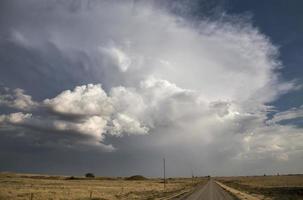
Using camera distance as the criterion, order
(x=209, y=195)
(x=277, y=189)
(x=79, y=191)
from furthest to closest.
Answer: (x=277, y=189), (x=79, y=191), (x=209, y=195)

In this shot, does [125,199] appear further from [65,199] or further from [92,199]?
[65,199]

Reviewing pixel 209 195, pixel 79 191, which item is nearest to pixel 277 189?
pixel 209 195

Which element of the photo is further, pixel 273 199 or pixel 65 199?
pixel 273 199

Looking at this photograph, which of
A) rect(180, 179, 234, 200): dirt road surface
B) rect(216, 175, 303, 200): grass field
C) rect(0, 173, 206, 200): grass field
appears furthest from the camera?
rect(216, 175, 303, 200): grass field

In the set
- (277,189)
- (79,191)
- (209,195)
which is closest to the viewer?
(209,195)

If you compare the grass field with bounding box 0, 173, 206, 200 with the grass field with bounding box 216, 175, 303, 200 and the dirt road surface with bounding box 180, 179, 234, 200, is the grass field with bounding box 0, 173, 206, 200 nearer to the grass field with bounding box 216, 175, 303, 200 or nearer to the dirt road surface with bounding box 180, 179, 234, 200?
the dirt road surface with bounding box 180, 179, 234, 200

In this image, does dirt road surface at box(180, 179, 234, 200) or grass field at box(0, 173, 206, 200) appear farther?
grass field at box(0, 173, 206, 200)

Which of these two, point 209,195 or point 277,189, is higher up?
point 277,189

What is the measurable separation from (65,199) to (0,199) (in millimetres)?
7099

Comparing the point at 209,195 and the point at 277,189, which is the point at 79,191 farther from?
the point at 277,189

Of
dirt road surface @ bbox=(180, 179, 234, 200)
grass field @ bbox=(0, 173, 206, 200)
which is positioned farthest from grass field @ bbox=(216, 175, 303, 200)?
grass field @ bbox=(0, 173, 206, 200)

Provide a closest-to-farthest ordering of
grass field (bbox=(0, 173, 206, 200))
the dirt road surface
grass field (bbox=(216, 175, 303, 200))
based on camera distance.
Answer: the dirt road surface < grass field (bbox=(0, 173, 206, 200)) < grass field (bbox=(216, 175, 303, 200))

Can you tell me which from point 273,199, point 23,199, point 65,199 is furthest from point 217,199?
point 23,199

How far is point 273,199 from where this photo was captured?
40.8 meters
